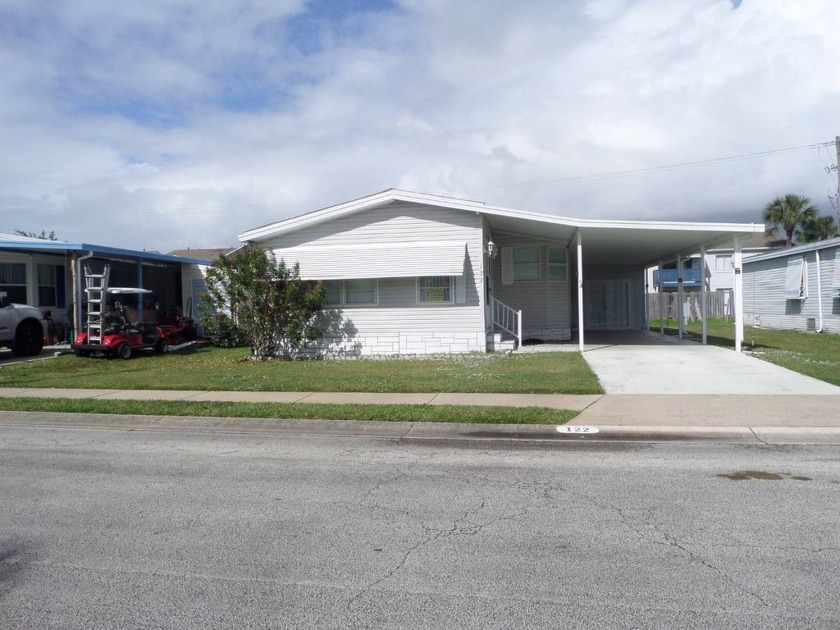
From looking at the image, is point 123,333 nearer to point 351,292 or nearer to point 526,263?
point 351,292

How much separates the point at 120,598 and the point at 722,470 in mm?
5632

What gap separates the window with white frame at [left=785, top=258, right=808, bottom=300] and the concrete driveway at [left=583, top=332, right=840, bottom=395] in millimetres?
10654

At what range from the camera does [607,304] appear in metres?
27.0

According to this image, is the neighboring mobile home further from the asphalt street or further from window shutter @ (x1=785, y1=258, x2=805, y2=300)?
window shutter @ (x1=785, y1=258, x2=805, y2=300)

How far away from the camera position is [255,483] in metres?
6.90

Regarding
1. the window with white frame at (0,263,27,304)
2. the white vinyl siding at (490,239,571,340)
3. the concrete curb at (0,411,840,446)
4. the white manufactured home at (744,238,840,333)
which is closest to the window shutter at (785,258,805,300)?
the white manufactured home at (744,238,840,333)

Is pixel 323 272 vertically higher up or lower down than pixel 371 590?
higher up

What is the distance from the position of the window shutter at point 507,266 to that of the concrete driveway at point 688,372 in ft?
10.5

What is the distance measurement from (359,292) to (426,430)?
32.4 ft

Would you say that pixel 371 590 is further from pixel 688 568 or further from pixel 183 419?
pixel 183 419

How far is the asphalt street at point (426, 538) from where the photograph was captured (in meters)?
4.07

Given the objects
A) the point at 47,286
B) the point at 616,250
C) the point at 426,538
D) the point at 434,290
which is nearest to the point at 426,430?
the point at 426,538

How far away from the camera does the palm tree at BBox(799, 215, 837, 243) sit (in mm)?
42625

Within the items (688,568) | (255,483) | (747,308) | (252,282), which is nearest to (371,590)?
(688,568)
